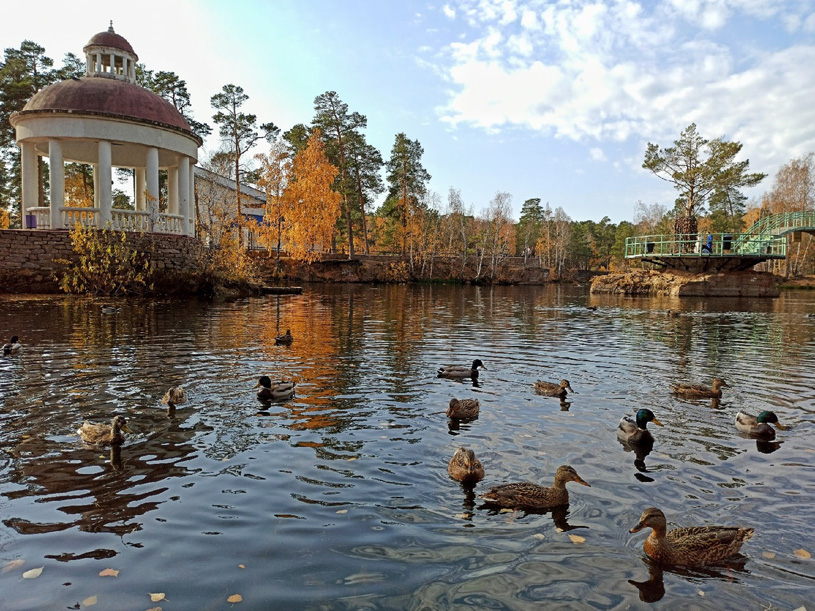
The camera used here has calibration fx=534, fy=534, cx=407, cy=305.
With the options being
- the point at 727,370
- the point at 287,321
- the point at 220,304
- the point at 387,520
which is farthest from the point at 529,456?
the point at 220,304

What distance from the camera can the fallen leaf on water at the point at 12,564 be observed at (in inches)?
181

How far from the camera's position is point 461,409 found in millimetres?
9445

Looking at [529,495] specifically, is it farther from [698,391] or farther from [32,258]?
[32,258]

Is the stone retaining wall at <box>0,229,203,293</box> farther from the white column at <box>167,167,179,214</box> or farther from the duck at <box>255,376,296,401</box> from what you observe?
the duck at <box>255,376,296,401</box>

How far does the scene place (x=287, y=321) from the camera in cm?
2352

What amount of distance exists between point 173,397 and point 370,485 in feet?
16.1

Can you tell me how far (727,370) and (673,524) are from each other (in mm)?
10404

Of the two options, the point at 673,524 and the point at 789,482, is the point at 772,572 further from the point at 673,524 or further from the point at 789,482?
the point at 789,482

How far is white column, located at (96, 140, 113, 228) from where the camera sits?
31250mm

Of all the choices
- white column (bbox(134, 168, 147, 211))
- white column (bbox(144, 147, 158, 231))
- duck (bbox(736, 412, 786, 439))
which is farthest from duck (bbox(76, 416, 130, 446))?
white column (bbox(134, 168, 147, 211))

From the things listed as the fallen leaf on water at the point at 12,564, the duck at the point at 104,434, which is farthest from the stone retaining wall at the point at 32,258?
the fallen leaf on water at the point at 12,564

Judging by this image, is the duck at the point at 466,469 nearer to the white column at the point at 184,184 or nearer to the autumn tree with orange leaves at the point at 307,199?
the white column at the point at 184,184

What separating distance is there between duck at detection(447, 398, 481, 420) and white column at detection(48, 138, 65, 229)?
3036 centimetres

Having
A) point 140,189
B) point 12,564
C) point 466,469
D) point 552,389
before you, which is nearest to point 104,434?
point 12,564
